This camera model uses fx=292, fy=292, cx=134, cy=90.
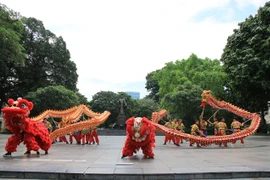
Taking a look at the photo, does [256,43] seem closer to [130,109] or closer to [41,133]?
[41,133]

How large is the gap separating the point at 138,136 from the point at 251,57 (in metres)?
13.9

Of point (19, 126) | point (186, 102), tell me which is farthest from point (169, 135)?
Result: point (186, 102)

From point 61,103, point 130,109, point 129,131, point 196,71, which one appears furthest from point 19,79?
point 129,131

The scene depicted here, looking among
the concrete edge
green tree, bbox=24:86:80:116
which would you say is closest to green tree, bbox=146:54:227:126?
green tree, bbox=24:86:80:116

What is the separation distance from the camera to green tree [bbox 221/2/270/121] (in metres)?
19.9

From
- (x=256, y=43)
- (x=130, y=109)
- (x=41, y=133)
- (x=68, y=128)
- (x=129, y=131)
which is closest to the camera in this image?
(x=129, y=131)

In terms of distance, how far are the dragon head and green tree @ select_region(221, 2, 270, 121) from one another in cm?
1544

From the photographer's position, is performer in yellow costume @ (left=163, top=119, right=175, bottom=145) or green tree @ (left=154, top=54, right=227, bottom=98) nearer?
performer in yellow costume @ (left=163, top=119, right=175, bottom=145)

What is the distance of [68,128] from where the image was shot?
15.7m

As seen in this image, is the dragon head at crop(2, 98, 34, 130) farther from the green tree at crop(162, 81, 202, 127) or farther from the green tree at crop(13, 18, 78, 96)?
the green tree at crop(13, 18, 78, 96)

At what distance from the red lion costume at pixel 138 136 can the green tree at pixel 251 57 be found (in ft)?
41.3

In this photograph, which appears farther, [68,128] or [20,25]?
[20,25]

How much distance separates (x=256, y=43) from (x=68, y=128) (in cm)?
1420

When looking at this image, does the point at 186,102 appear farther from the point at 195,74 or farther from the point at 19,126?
the point at 19,126
